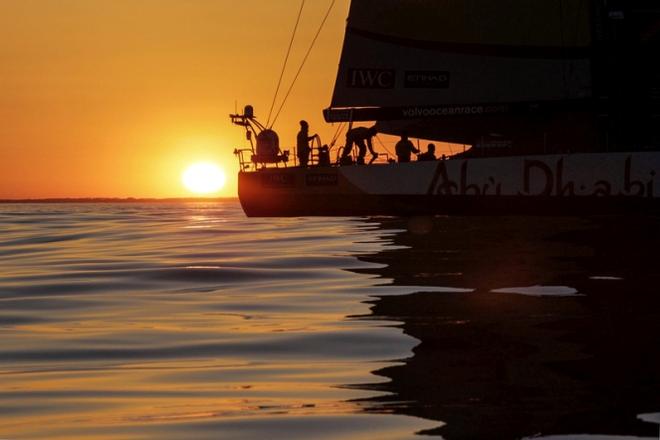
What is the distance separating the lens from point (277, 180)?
32188mm

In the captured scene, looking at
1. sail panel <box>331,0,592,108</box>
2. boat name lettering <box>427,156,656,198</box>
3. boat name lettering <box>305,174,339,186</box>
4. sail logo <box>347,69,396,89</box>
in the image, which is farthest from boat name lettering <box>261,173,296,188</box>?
boat name lettering <box>427,156,656,198</box>

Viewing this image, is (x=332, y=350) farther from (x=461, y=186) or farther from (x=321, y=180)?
(x=321, y=180)

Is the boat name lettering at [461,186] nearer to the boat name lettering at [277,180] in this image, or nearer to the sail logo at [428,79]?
the sail logo at [428,79]

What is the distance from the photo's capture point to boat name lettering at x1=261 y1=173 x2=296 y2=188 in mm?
31812

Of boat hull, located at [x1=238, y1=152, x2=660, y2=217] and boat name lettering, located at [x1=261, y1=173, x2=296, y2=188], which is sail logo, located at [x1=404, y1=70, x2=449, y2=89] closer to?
boat hull, located at [x1=238, y1=152, x2=660, y2=217]

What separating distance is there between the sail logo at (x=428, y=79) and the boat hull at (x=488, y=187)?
7.99 ft

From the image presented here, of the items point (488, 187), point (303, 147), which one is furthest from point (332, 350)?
point (303, 147)

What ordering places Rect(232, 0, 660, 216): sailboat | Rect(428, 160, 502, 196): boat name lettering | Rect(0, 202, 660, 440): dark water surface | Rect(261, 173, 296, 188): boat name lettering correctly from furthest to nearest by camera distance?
Rect(261, 173, 296, 188): boat name lettering
Rect(232, 0, 660, 216): sailboat
Rect(428, 160, 502, 196): boat name lettering
Rect(0, 202, 660, 440): dark water surface

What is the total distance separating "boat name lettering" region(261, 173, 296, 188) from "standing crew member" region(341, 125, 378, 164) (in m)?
1.72

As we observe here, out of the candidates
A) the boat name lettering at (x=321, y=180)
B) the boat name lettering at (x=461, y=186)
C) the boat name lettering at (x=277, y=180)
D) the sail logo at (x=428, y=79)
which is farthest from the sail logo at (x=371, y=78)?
the boat name lettering at (x=277, y=180)

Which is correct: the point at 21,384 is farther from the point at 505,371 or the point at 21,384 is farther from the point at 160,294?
the point at 160,294

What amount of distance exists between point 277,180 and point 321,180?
1.82 meters

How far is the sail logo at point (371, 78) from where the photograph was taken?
30609 mm

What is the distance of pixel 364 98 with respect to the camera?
3072 centimetres
